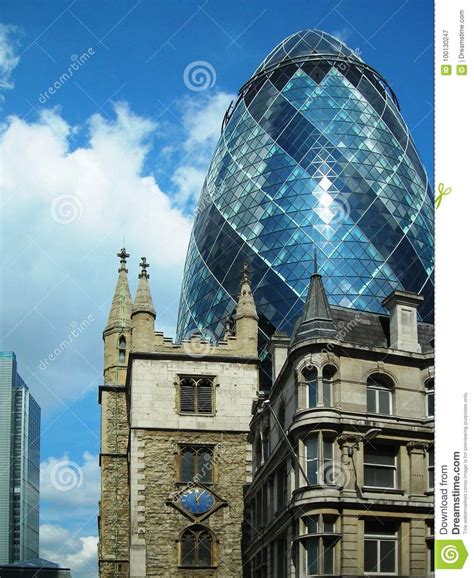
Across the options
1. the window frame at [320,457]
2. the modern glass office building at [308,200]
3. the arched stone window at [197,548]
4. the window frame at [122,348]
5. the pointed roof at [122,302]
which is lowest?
the arched stone window at [197,548]

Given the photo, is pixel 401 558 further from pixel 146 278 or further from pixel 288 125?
pixel 288 125

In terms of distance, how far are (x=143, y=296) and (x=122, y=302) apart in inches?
456

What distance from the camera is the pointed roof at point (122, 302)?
59.2m

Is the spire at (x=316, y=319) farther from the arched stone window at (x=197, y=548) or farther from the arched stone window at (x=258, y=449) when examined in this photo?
the arched stone window at (x=197, y=548)

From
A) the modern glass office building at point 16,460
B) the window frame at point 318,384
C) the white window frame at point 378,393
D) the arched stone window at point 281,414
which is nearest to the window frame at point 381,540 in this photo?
the white window frame at point 378,393

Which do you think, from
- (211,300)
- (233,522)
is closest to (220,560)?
(233,522)

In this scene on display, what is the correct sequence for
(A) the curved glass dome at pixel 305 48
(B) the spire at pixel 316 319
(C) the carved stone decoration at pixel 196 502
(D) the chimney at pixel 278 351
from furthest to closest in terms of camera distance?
(A) the curved glass dome at pixel 305 48
(C) the carved stone decoration at pixel 196 502
(D) the chimney at pixel 278 351
(B) the spire at pixel 316 319

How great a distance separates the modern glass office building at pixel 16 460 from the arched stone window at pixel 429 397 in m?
72.3

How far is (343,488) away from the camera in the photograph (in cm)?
3131

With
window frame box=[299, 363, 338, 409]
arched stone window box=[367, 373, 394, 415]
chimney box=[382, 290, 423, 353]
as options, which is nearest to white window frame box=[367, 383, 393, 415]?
arched stone window box=[367, 373, 394, 415]

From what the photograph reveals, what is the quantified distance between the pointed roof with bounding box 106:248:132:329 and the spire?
2517 cm

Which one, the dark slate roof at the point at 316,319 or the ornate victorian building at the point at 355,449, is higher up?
the dark slate roof at the point at 316,319

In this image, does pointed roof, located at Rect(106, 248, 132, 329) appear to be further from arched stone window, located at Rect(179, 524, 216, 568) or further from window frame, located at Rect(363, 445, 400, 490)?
window frame, located at Rect(363, 445, 400, 490)
